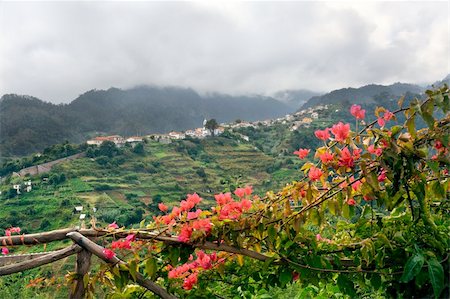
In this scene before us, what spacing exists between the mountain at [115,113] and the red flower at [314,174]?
76.1 metres

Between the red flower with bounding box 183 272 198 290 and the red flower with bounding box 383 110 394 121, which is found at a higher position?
the red flower with bounding box 383 110 394 121

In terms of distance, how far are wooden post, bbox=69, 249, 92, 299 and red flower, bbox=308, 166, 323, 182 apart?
1.00 m

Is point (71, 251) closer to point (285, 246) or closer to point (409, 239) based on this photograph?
point (285, 246)

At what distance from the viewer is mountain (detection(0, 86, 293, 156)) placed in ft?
250

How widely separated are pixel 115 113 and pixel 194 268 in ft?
375

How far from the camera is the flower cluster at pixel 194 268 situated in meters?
2.22

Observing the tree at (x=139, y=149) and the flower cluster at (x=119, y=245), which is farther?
the tree at (x=139, y=149)

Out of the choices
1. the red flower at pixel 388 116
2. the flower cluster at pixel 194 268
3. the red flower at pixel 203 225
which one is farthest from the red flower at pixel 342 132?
the flower cluster at pixel 194 268

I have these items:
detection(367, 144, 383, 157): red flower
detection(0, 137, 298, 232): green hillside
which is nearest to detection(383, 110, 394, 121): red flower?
detection(367, 144, 383, 157): red flower

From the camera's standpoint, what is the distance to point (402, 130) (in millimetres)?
1601

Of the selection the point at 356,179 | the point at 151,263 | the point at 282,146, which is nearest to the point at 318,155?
the point at 356,179

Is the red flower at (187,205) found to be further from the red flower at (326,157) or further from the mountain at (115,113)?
the mountain at (115,113)

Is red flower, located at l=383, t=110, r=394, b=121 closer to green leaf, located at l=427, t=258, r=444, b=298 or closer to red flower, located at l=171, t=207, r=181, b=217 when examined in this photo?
green leaf, located at l=427, t=258, r=444, b=298

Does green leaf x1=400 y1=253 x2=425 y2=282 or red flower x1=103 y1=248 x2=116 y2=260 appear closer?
green leaf x1=400 y1=253 x2=425 y2=282
